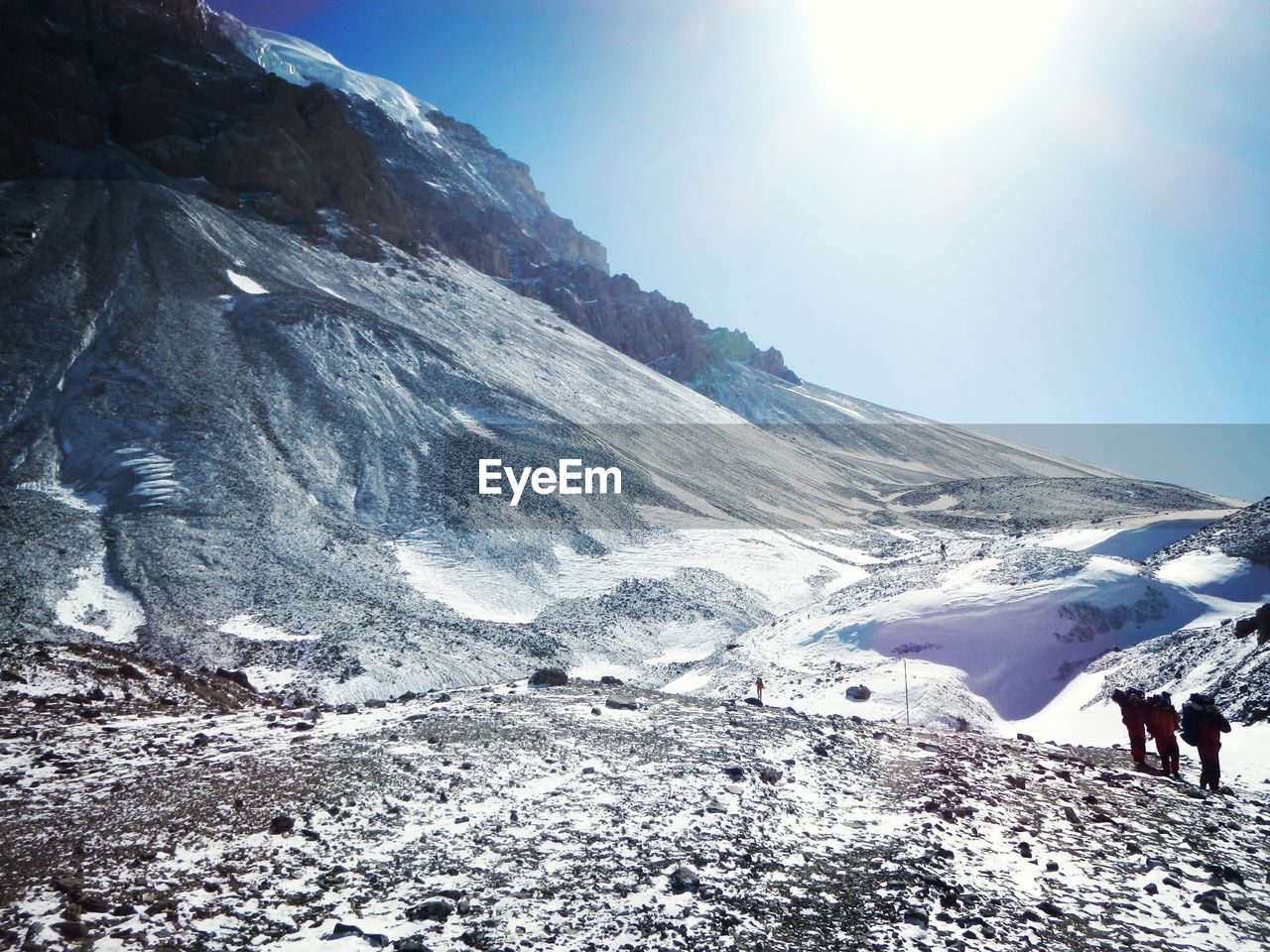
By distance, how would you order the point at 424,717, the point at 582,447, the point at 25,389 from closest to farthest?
1. the point at 424,717
2. the point at 25,389
3. the point at 582,447

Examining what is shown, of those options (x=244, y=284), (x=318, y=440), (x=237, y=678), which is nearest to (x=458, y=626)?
(x=237, y=678)

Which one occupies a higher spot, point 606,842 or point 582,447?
point 582,447

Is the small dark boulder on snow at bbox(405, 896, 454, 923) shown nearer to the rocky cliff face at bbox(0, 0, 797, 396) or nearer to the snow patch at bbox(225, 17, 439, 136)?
the rocky cliff face at bbox(0, 0, 797, 396)

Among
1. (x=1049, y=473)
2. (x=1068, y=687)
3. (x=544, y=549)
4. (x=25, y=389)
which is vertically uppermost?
(x=1049, y=473)

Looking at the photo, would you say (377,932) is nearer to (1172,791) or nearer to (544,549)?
(1172,791)

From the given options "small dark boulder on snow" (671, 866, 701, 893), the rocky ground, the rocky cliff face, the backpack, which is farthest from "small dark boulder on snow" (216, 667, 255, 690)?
the rocky cliff face

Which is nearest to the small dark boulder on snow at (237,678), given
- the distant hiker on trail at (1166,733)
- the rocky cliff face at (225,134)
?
the distant hiker on trail at (1166,733)

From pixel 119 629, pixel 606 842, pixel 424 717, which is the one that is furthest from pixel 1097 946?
pixel 119 629
